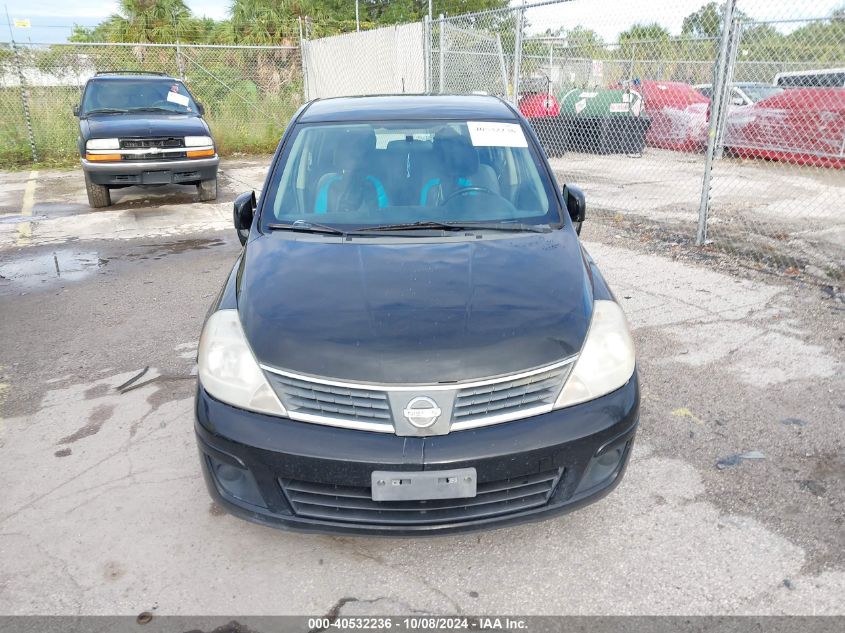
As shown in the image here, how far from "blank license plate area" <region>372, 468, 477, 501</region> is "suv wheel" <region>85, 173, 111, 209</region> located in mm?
8716

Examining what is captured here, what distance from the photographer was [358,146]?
141 inches

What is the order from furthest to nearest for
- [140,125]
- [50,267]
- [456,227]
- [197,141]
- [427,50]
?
[427,50] < [197,141] < [140,125] < [50,267] < [456,227]

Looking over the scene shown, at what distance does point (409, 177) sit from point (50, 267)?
496cm

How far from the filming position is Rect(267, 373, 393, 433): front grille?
2246 millimetres

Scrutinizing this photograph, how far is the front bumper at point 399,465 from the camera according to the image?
2215 millimetres

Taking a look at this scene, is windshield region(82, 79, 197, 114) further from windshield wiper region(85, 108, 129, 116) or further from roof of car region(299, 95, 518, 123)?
roof of car region(299, 95, 518, 123)

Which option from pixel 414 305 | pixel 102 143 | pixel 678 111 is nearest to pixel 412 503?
pixel 414 305

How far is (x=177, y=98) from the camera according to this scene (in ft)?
34.0

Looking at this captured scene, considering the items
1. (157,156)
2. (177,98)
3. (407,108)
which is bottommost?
(157,156)

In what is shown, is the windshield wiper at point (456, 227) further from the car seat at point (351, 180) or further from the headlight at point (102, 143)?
the headlight at point (102, 143)

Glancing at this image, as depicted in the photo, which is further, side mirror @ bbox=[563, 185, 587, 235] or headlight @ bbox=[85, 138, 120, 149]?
headlight @ bbox=[85, 138, 120, 149]

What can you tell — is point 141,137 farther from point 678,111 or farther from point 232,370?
point 678,111

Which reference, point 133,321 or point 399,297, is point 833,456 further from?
point 133,321

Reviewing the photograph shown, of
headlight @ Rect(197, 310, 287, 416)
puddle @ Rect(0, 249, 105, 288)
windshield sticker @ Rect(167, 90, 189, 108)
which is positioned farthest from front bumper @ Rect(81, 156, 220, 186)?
headlight @ Rect(197, 310, 287, 416)
